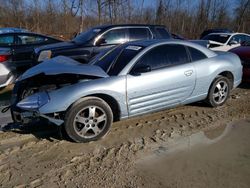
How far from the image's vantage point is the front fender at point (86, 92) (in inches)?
165

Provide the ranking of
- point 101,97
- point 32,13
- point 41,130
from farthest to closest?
1. point 32,13
2. point 41,130
3. point 101,97

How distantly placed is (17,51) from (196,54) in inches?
207

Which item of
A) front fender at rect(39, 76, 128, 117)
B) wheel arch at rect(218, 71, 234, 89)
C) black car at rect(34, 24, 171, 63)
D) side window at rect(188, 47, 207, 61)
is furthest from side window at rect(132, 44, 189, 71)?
black car at rect(34, 24, 171, 63)

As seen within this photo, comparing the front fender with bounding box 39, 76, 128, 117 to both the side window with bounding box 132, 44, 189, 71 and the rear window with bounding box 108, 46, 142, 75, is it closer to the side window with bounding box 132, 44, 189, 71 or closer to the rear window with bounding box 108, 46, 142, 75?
the rear window with bounding box 108, 46, 142, 75

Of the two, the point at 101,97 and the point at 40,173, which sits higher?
the point at 101,97

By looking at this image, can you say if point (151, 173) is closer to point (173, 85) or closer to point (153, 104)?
point (153, 104)

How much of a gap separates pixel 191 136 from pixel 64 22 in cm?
2498

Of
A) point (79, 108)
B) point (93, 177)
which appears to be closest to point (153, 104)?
point (79, 108)

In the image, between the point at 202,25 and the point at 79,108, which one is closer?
the point at 79,108

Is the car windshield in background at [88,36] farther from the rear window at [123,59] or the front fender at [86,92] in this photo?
the front fender at [86,92]

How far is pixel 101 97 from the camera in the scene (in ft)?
15.0

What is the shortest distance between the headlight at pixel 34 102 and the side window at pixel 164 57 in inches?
61.6

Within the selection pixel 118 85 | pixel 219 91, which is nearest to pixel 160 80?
pixel 118 85

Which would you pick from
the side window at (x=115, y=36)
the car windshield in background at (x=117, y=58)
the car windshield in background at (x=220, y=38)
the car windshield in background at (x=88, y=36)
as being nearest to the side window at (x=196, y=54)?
the car windshield in background at (x=117, y=58)
